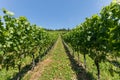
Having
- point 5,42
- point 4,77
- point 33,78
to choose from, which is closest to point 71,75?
point 33,78

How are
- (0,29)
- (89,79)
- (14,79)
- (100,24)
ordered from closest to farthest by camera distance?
(0,29), (100,24), (89,79), (14,79)

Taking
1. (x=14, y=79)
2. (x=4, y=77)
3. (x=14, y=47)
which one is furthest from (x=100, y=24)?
(x=4, y=77)

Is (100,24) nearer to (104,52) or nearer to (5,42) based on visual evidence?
(104,52)

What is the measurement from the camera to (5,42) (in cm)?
1242

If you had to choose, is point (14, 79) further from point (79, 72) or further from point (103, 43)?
point (103, 43)

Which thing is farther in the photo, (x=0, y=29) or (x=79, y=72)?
(x=79, y=72)

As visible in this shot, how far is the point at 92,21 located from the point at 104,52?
3.55 metres

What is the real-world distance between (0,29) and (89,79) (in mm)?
15280

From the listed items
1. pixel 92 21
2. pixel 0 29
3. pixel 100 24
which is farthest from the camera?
pixel 92 21

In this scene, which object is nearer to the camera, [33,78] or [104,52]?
[104,52]

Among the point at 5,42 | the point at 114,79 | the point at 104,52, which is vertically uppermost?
the point at 5,42

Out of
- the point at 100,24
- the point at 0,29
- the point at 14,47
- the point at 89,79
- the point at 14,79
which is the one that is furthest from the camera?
the point at 14,79

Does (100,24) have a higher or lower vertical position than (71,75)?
higher

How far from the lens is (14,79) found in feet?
Result: 87.8
